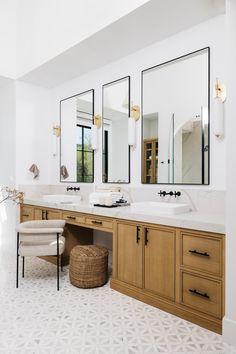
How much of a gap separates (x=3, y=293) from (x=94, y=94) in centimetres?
272

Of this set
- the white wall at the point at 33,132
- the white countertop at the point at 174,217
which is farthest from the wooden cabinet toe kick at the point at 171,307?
the white wall at the point at 33,132

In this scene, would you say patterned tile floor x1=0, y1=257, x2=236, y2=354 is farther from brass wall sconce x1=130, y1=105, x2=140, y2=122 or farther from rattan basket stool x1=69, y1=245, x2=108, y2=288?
brass wall sconce x1=130, y1=105, x2=140, y2=122

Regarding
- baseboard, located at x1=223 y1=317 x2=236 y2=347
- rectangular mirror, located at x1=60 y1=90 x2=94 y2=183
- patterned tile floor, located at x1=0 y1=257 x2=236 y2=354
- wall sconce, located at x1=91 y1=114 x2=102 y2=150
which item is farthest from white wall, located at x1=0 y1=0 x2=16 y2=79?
baseboard, located at x1=223 y1=317 x2=236 y2=347

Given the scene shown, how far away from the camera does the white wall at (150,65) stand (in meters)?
2.55

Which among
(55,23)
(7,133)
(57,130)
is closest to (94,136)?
(57,130)

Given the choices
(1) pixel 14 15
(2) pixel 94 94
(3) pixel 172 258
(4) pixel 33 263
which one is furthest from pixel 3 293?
(1) pixel 14 15

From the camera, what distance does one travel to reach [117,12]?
265 centimetres

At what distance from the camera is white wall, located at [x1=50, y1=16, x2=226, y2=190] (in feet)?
8.37

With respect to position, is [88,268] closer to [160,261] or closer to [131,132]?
[160,261]

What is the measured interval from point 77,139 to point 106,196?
145 cm

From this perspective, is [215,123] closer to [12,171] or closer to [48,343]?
[48,343]

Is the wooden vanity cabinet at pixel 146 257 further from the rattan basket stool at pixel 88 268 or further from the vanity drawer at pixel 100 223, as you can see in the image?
the rattan basket stool at pixel 88 268

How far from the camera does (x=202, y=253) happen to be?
6.72ft

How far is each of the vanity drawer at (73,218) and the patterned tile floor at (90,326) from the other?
0.71 m
